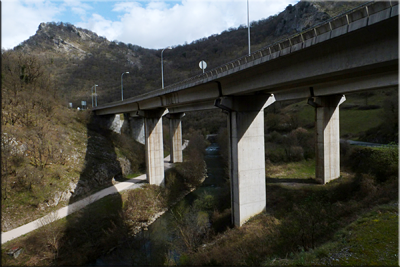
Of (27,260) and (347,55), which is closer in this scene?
(347,55)

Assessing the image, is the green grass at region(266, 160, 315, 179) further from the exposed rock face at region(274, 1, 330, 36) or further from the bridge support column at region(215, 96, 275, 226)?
the exposed rock face at region(274, 1, 330, 36)

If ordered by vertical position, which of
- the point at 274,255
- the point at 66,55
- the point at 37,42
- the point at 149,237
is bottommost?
the point at 149,237

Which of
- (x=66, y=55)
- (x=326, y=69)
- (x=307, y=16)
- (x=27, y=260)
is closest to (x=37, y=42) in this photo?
(x=66, y=55)

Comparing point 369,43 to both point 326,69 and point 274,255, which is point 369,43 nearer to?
point 326,69

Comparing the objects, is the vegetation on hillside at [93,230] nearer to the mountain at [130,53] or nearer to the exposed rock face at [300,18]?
the mountain at [130,53]

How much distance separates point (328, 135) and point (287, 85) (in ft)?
37.1

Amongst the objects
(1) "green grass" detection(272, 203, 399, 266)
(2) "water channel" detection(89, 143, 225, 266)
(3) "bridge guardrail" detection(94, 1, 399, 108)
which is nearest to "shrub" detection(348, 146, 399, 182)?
(1) "green grass" detection(272, 203, 399, 266)

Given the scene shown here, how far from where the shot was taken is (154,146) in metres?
28.6

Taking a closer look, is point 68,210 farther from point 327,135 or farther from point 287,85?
point 327,135

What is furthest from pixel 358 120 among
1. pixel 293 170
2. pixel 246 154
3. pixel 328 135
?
pixel 246 154

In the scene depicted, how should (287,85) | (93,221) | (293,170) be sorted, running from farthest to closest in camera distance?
(293,170), (93,221), (287,85)

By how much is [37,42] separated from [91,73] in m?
42.6

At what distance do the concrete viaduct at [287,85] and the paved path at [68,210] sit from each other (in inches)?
108

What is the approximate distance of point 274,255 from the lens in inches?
443
